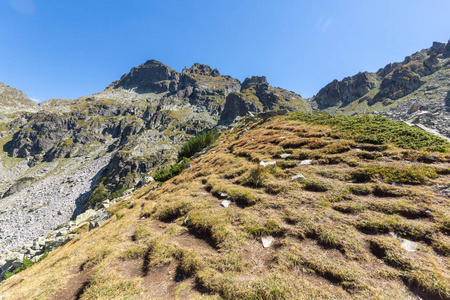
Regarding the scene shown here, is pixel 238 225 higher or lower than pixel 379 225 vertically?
lower

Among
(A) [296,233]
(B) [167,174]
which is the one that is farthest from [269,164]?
(B) [167,174]

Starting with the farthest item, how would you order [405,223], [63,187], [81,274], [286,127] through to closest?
[63,187] → [286,127] → [81,274] → [405,223]

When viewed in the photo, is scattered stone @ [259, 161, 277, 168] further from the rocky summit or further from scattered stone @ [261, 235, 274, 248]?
scattered stone @ [261, 235, 274, 248]

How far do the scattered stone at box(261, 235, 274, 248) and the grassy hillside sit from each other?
145 mm

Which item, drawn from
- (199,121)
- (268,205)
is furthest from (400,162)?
(199,121)

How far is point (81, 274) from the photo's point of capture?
807 cm

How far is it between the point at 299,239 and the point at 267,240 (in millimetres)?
1413

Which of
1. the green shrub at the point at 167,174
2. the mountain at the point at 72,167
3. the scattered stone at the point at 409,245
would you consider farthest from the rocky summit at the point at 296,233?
the mountain at the point at 72,167

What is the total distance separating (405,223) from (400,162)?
18.4ft

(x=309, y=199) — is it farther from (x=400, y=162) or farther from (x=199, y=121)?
(x=199, y=121)

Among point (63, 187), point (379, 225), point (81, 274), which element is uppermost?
point (379, 225)

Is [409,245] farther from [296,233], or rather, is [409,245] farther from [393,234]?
[296,233]

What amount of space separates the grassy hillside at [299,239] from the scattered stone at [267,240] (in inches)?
5.7

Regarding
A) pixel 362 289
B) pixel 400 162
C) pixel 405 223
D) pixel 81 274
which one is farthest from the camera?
pixel 400 162
